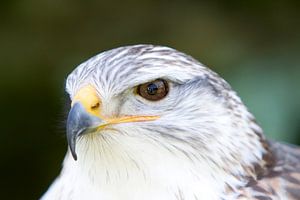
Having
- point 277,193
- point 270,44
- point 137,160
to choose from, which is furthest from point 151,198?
point 270,44

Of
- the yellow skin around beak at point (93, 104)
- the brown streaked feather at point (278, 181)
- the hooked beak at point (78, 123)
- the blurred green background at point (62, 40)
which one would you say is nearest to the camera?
the hooked beak at point (78, 123)

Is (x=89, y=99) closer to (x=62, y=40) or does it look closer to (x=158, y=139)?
(x=158, y=139)

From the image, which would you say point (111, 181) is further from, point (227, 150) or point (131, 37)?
point (131, 37)

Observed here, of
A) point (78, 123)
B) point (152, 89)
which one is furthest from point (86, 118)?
point (152, 89)

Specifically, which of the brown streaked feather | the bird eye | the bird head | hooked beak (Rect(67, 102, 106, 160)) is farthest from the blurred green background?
hooked beak (Rect(67, 102, 106, 160))

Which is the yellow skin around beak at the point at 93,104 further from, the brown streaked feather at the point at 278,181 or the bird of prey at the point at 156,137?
the brown streaked feather at the point at 278,181

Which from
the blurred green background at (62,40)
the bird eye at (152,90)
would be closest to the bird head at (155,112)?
the bird eye at (152,90)

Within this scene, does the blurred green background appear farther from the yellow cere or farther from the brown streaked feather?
the yellow cere
